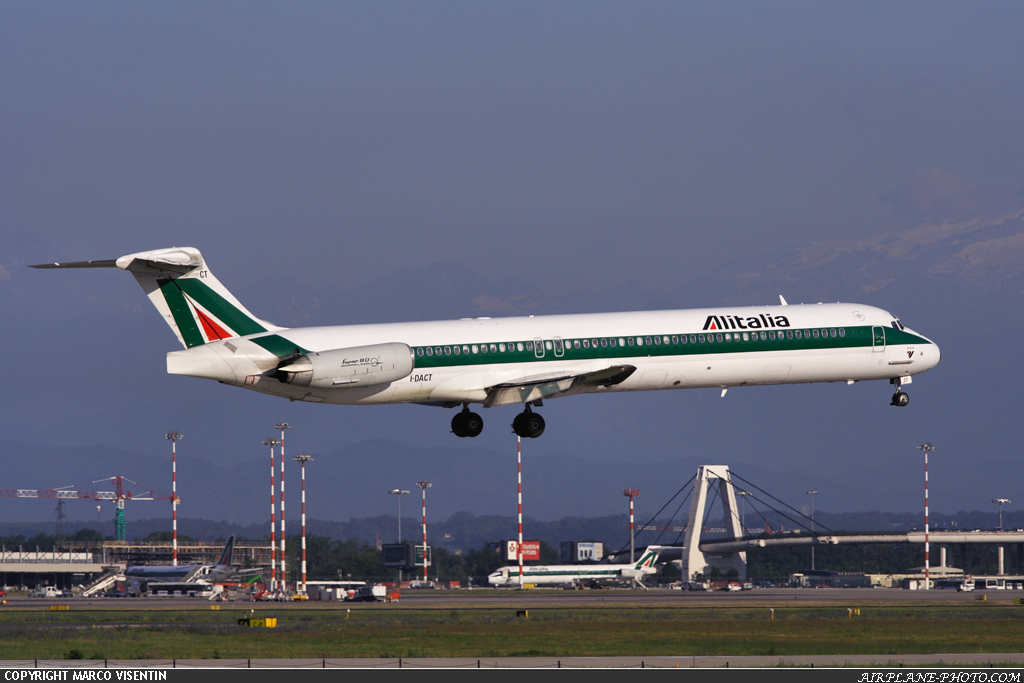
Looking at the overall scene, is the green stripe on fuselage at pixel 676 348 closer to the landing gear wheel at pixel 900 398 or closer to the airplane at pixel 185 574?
the landing gear wheel at pixel 900 398

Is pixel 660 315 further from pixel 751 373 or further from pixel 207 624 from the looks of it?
pixel 207 624

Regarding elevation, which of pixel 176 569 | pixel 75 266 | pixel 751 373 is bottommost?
pixel 176 569

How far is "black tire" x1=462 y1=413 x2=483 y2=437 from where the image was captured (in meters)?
48.1

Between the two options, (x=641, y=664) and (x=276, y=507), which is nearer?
(x=641, y=664)

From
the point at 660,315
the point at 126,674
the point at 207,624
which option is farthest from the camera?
the point at 207,624

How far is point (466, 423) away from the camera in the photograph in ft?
159

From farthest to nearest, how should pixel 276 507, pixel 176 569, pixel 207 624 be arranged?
1. pixel 176 569
2. pixel 276 507
3. pixel 207 624

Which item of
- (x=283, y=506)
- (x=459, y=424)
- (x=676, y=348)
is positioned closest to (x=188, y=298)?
(x=459, y=424)

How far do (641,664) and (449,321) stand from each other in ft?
47.6

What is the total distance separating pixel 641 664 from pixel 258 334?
55.9 ft

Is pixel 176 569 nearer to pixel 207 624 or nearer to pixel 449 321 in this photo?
pixel 207 624

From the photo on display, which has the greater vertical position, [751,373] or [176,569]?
[751,373]

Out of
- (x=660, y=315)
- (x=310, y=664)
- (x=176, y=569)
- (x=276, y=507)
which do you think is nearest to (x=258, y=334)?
(x=310, y=664)

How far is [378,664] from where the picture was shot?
38500mm
